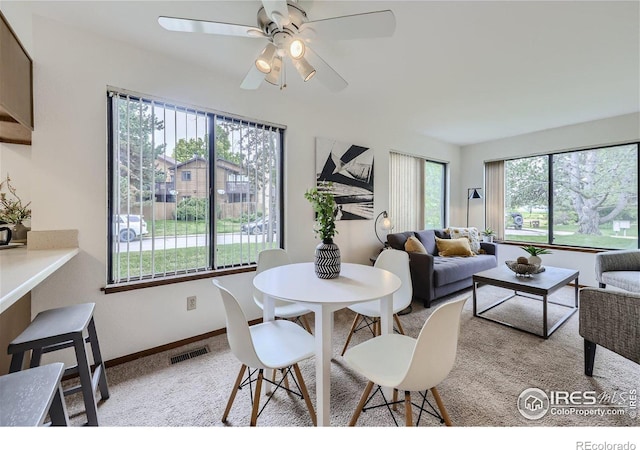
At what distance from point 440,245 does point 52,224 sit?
429 cm

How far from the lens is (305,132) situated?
9.87ft

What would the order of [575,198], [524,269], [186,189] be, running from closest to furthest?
[186,189], [524,269], [575,198]

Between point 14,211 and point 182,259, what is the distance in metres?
1.10

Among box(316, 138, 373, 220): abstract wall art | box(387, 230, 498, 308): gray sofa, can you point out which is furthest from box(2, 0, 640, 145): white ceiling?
box(387, 230, 498, 308): gray sofa

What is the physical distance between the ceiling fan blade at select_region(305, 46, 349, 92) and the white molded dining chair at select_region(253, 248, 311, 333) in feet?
4.55

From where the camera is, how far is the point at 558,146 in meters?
4.12

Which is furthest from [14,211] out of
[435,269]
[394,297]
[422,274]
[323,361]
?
[435,269]

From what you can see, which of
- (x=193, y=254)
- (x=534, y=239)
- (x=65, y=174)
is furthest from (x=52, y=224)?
(x=534, y=239)

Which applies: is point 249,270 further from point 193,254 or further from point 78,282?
point 78,282

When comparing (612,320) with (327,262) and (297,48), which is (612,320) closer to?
(327,262)

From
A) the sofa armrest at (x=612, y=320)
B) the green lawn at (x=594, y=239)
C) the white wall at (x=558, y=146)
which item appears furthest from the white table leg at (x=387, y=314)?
the green lawn at (x=594, y=239)

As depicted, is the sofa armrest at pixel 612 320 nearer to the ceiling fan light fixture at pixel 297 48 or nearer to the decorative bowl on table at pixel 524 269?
the decorative bowl on table at pixel 524 269

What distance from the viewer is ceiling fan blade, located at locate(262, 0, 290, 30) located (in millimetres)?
1214

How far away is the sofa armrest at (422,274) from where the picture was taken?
303cm
